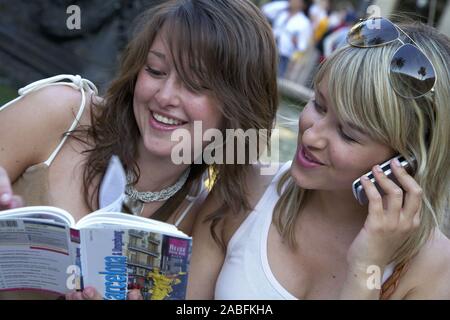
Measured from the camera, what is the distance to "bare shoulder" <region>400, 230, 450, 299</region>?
2076mm

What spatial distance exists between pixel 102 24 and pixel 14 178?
395 centimetres

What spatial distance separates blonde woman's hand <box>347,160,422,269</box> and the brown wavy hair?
0.50 metres

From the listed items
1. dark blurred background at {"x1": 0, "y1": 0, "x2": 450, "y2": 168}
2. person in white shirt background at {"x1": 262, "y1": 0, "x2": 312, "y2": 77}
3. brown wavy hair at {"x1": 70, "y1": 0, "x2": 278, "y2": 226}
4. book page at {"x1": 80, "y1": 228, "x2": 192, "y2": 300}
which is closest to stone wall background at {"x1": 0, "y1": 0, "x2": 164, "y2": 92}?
dark blurred background at {"x1": 0, "y1": 0, "x2": 450, "y2": 168}

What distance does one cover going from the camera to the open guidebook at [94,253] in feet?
5.56

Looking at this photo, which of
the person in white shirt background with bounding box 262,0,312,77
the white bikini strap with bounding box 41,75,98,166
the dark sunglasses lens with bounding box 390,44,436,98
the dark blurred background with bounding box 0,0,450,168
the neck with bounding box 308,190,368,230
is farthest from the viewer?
the person in white shirt background with bounding box 262,0,312,77

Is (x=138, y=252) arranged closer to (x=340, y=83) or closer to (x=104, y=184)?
(x=104, y=184)

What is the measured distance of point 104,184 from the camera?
2.17m

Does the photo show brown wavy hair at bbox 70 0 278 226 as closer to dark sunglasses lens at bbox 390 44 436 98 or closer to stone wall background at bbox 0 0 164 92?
dark sunglasses lens at bbox 390 44 436 98

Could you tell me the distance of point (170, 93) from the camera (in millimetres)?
2104

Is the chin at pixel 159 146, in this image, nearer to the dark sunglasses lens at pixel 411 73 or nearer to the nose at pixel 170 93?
the nose at pixel 170 93

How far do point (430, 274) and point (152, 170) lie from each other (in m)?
1.09

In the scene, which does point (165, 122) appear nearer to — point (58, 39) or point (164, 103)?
point (164, 103)

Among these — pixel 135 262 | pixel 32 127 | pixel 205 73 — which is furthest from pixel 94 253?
pixel 205 73

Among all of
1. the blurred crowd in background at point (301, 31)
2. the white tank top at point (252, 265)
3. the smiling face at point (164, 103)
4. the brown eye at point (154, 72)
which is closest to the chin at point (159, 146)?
the smiling face at point (164, 103)
